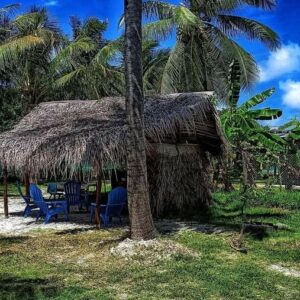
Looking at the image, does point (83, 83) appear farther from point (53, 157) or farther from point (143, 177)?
point (143, 177)

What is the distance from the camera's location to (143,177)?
8805 mm

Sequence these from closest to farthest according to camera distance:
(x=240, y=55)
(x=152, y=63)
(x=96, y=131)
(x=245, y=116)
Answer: (x=245, y=116) → (x=96, y=131) → (x=240, y=55) → (x=152, y=63)

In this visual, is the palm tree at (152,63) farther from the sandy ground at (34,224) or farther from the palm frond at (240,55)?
the sandy ground at (34,224)

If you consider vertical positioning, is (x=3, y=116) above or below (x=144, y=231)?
above

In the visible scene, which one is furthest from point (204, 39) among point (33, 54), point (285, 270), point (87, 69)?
point (285, 270)

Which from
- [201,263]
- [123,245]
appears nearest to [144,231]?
[123,245]

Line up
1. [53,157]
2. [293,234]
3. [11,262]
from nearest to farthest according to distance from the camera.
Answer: [11,262] → [293,234] → [53,157]

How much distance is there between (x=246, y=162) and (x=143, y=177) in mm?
2021

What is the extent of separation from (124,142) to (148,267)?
14.1ft

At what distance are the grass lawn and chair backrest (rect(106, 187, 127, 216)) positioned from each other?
96 centimetres

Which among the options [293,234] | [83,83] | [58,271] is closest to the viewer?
[58,271]

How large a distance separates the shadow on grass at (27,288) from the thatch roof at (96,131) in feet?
14.9

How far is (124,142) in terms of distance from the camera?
37.7 ft

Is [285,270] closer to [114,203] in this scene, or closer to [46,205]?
[114,203]
